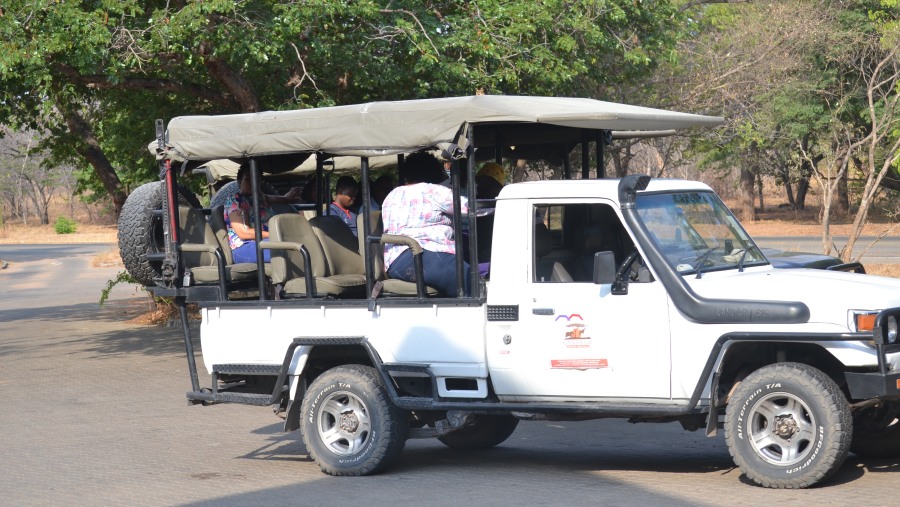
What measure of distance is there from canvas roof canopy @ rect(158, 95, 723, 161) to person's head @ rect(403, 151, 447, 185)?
0.48 metres

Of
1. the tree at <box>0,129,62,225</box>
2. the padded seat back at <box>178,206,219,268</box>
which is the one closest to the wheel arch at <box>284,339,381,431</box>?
the padded seat back at <box>178,206,219,268</box>

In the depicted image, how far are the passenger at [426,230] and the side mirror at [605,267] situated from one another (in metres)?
1.06

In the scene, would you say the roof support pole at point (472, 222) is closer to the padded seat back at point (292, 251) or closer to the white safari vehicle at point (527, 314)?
the white safari vehicle at point (527, 314)

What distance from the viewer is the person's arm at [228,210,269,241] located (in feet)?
29.1

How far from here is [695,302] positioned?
6.63 metres

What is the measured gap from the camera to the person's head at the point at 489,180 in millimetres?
8406

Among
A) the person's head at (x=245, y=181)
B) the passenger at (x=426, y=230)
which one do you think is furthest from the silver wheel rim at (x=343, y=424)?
the person's head at (x=245, y=181)

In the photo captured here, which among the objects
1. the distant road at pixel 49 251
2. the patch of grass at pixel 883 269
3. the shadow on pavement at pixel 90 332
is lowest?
the shadow on pavement at pixel 90 332

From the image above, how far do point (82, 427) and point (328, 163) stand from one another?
11.0 feet

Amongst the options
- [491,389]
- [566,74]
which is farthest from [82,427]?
[566,74]

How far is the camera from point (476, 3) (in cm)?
1462

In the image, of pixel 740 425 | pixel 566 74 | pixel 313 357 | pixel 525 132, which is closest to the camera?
pixel 740 425

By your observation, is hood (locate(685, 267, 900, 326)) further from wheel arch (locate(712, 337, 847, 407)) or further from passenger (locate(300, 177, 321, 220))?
passenger (locate(300, 177, 321, 220))

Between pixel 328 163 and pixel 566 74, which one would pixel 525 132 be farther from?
pixel 566 74
